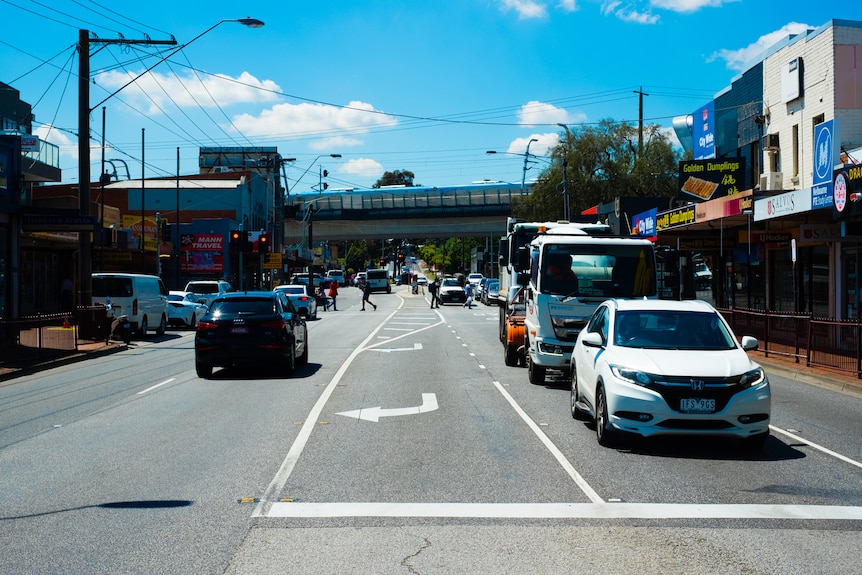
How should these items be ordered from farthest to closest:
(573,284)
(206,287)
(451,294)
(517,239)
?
(451,294), (206,287), (517,239), (573,284)

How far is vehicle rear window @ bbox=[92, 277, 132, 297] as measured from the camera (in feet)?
95.0

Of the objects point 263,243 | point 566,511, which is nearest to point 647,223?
point 263,243

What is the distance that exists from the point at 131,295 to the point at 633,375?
2264 centimetres

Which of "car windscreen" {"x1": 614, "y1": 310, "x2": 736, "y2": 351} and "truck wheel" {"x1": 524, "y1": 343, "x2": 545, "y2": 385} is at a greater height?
"car windscreen" {"x1": 614, "y1": 310, "x2": 736, "y2": 351}

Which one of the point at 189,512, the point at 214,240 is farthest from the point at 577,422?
the point at 214,240

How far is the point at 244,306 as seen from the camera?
18.0 metres

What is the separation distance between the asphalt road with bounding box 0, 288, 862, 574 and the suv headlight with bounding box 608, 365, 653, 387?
0.81 metres

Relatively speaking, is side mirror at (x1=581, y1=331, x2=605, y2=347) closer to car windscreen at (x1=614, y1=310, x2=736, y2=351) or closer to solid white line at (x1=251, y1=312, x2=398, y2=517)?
car windscreen at (x1=614, y1=310, x2=736, y2=351)

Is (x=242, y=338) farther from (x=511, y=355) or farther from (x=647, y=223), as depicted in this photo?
(x=647, y=223)

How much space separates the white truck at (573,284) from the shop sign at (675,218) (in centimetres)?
1202

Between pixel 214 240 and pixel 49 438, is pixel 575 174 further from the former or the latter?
pixel 49 438

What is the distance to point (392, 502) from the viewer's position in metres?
7.53

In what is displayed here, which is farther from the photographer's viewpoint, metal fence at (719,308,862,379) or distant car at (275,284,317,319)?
distant car at (275,284,317,319)

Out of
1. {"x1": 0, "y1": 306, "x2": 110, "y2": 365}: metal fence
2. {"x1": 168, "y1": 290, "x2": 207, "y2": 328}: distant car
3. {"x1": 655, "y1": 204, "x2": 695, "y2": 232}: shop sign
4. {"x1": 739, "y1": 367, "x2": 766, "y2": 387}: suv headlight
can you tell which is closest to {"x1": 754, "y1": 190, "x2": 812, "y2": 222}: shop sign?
{"x1": 655, "y1": 204, "x2": 695, "y2": 232}: shop sign
